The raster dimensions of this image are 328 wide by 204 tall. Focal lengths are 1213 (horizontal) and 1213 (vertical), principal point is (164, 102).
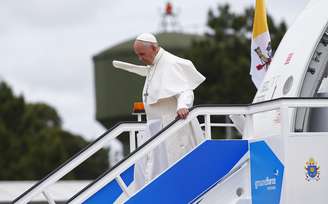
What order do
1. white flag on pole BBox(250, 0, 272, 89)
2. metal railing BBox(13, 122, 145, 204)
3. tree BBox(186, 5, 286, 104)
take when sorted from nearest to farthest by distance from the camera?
metal railing BBox(13, 122, 145, 204)
white flag on pole BBox(250, 0, 272, 89)
tree BBox(186, 5, 286, 104)

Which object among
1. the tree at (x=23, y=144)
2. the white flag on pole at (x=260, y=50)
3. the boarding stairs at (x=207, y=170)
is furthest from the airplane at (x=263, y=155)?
the tree at (x=23, y=144)

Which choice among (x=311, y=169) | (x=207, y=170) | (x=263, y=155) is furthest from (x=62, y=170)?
(x=311, y=169)

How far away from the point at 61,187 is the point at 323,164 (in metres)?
17.9

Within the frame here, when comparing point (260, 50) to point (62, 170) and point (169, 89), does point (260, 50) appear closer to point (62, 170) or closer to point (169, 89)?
point (169, 89)

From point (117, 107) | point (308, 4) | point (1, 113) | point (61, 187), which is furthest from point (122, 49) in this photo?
point (308, 4)

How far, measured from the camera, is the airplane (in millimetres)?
13180

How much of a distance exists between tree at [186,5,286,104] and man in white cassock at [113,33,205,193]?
3839 centimetres

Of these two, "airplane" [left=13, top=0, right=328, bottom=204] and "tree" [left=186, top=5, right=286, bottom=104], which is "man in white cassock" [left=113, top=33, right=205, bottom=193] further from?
"tree" [left=186, top=5, right=286, bottom=104]

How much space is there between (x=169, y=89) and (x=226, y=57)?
1655 inches

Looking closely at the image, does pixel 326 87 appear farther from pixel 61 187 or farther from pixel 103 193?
pixel 61 187

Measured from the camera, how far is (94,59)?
62.2m

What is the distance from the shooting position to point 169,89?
1441 cm

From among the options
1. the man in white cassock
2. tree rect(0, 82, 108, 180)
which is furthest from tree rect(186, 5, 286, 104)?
the man in white cassock

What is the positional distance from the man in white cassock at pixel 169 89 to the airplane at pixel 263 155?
0.42m
